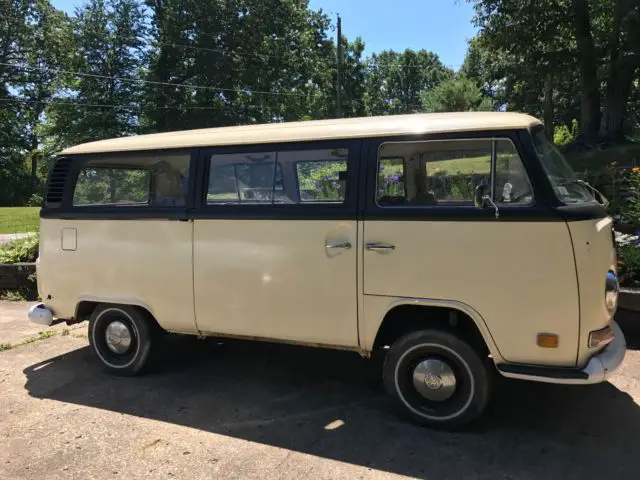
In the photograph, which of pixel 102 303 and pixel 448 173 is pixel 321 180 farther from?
pixel 102 303

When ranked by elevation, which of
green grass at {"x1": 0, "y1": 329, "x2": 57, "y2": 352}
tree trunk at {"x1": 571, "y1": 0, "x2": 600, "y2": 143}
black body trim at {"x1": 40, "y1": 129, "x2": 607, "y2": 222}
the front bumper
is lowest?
green grass at {"x1": 0, "y1": 329, "x2": 57, "y2": 352}

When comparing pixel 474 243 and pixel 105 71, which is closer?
pixel 474 243

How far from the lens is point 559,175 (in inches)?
141

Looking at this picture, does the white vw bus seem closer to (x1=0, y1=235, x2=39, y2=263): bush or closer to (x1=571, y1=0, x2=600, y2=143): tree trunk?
(x1=0, y1=235, x2=39, y2=263): bush

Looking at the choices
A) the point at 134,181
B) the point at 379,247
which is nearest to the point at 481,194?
the point at 379,247

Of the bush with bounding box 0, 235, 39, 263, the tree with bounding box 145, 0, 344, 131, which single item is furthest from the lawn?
the tree with bounding box 145, 0, 344, 131

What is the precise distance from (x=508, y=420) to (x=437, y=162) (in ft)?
6.45

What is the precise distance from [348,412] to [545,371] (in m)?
1.50

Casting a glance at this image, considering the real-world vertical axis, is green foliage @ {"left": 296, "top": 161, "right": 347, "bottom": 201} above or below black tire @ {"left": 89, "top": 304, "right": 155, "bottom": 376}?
above

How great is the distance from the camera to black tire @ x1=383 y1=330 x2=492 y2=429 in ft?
11.9

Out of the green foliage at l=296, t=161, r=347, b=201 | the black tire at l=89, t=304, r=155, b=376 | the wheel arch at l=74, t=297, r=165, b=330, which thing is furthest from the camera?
the black tire at l=89, t=304, r=155, b=376

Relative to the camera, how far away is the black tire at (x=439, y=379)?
3.61 meters

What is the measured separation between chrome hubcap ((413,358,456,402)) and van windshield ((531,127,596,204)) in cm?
138

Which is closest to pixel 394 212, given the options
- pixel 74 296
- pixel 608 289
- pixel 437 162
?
pixel 437 162
